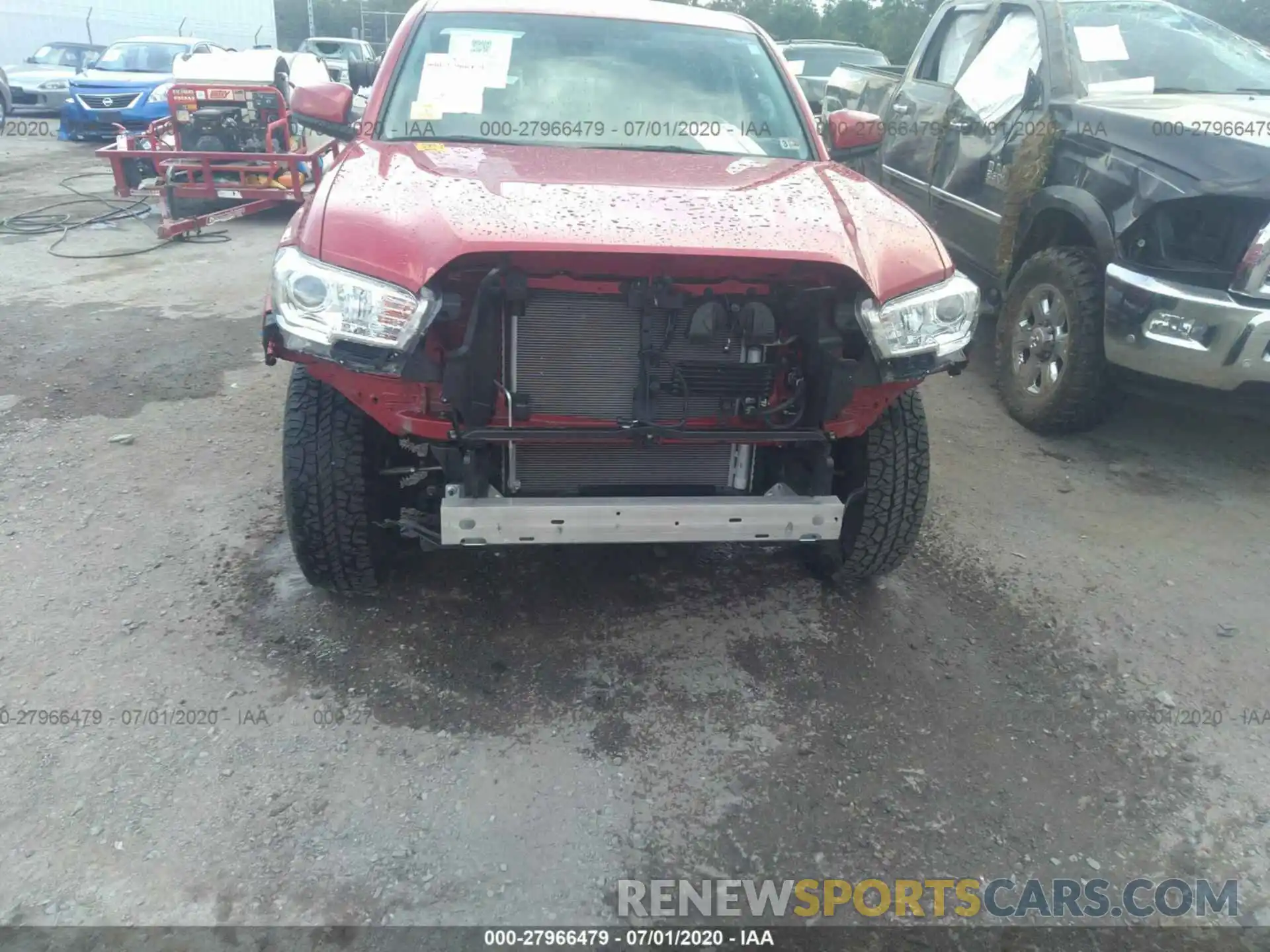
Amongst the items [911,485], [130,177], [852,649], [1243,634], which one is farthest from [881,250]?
[130,177]

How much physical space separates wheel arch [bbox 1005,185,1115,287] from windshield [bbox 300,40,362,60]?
64.2 ft

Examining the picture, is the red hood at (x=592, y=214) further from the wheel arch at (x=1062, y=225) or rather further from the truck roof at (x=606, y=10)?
the wheel arch at (x=1062, y=225)

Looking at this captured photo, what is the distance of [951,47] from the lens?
604 cm

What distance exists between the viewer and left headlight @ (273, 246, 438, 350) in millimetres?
2328

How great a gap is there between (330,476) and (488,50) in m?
1.88

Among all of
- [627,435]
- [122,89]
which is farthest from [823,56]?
[627,435]

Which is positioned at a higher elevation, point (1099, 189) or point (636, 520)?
point (1099, 189)

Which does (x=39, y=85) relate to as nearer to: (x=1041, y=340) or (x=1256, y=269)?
(x=1041, y=340)

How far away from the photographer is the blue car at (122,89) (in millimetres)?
12664

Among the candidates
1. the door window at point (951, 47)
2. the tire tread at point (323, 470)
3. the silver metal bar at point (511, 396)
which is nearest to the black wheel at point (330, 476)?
the tire tread at point (323, 470)

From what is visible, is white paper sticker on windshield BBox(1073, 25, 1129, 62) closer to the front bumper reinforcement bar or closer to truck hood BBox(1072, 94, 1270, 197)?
truck hood BBox(1072, 94, 1270, 197)

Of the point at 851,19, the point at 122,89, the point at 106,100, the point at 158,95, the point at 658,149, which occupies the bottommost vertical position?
the point at 106,100

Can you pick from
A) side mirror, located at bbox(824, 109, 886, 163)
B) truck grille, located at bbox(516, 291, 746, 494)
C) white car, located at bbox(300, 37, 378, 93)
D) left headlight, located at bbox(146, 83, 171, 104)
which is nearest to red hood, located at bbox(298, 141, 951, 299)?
truck grille, located at bbox(516, 291, 746, 494)

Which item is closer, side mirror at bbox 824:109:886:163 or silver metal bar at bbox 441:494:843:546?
silver metal bar at bbox 441:494:843:546
